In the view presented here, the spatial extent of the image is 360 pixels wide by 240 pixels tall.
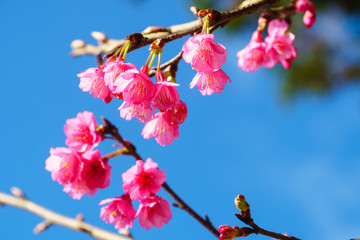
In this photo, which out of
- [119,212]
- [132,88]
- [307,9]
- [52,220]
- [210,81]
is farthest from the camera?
[52,220]

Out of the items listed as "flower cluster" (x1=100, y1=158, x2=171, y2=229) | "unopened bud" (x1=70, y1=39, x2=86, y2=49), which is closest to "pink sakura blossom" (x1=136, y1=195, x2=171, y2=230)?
"flower cluster" (x1=100, y1=158, x2=171, y2=229)

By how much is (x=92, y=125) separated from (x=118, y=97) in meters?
0.25

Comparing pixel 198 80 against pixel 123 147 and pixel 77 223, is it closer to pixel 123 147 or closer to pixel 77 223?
pixel 123 147

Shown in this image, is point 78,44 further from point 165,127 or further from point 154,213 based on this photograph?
point 154,213

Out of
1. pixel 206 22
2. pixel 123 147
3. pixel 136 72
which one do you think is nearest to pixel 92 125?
pixel 123 147

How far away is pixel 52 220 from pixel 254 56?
0.90m

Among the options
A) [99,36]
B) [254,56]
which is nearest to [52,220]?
[99,36]

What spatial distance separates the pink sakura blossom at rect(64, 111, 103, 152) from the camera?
1.00 m

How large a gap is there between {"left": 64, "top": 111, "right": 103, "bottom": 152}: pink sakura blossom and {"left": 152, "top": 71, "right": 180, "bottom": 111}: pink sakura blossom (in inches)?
11.5

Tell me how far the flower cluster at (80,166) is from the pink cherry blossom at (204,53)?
346 millimetres

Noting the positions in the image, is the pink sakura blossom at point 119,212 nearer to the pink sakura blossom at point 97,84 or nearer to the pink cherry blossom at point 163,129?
the pink cherry blossom at point 163,129

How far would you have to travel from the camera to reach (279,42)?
1256 mm

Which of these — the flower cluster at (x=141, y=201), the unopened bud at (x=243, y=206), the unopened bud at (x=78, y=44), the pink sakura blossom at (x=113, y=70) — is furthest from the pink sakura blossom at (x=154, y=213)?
the unopened bud at (x=78, y=44)

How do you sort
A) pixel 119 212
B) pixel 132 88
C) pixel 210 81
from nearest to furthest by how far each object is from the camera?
pixel 132 88 < pixel 210 81 < pixel 119 212
